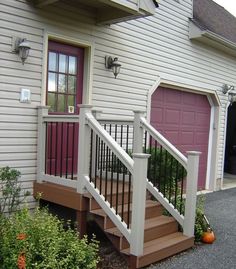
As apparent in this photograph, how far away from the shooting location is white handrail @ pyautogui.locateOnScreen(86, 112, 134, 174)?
412cm

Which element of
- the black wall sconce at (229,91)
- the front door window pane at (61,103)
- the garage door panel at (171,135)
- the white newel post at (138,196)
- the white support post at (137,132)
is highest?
the black wall sconce at (229,91)

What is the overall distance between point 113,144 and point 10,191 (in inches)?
60.8

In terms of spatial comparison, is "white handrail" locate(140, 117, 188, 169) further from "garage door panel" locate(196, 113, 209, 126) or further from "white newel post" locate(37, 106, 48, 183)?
"garage door panel" locate(196, 113, 209, 126)

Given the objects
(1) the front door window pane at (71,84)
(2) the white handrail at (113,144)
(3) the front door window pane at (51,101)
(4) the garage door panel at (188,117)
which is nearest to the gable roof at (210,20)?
(4) the garage door panel at (188,117)

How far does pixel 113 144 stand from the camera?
4.32 m

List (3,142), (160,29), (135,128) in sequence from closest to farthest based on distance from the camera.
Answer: (3,142) < (135,128) < (160,29)

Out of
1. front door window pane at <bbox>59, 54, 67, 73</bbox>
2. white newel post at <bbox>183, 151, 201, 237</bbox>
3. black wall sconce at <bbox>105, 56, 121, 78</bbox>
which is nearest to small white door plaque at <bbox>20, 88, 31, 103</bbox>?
front door window pane at <bbox>59, 54, 67, 73</bbox>

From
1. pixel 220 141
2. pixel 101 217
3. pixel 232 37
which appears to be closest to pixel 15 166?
pixel 101 217

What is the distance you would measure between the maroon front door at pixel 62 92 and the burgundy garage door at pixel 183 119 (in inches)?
85.5

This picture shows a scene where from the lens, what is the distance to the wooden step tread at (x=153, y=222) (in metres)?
4.32

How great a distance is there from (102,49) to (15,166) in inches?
96.5

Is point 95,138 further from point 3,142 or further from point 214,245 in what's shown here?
point 214,245

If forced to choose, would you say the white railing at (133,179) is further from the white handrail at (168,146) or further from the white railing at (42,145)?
the white handrail at (168,146)

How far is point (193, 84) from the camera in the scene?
8.62 m
